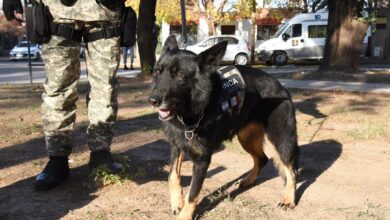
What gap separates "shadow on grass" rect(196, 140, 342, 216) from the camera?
3.94 m

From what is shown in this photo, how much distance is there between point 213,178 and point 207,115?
4.10 feet

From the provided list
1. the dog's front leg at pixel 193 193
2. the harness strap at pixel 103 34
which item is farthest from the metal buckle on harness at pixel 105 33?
the dog's front leg at pixel 193 193

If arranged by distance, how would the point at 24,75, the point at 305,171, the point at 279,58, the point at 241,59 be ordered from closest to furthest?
the point at 305,171 < the point at 24,75 < the point at 241,59 < the point at 279,58

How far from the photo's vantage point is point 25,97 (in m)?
10.0

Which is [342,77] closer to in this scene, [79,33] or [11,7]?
[79,33]

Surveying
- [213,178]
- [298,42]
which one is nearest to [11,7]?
[213,178]

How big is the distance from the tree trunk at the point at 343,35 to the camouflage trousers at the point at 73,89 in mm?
10202

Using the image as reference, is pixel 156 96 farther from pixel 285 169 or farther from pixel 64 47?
pixel 285 169

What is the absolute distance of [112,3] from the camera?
13.1 ft

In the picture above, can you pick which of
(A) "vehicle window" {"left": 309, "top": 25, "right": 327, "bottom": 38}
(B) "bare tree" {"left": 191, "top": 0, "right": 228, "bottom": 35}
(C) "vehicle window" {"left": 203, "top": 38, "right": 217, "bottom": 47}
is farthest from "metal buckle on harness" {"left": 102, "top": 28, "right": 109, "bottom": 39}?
(B) "bare tree" {"left": 191, "top": 0, "right": 228, "bottom": 35}

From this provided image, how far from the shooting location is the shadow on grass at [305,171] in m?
3.94

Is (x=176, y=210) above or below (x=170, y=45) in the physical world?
below

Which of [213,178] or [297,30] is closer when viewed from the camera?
[213,178]

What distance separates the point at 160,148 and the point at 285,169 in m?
1.93
